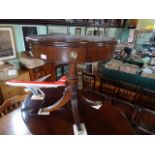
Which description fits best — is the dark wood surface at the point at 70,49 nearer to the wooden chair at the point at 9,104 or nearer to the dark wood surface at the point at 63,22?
the wooden chair at the point at 9,104

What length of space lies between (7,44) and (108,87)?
1757 millimetres

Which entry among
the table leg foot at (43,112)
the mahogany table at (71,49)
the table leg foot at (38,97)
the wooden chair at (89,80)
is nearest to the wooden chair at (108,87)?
the wooden chair at (89,80)

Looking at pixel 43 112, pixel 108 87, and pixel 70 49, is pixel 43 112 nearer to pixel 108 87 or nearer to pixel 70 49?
pixel 70 49

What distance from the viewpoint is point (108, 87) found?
5.86 feet

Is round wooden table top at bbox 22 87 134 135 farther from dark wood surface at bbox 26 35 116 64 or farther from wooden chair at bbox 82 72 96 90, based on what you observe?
wooden chair at bbox 82 72 96 90

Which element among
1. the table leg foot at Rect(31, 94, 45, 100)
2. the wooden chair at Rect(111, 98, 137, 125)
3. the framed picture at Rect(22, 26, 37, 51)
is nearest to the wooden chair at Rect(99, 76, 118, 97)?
the wooden chair at Rect(111, 98, 137, 125)

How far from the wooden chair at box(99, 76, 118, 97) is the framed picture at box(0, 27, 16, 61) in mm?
1614

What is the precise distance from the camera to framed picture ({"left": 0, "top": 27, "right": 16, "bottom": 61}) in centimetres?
210

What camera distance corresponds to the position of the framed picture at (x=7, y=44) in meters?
2.10

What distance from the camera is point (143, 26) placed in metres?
6.39

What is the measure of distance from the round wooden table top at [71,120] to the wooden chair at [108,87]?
31.5 inches

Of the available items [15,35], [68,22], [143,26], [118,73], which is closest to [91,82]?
[118,73]

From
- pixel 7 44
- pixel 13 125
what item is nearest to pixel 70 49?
pixel 13 125
